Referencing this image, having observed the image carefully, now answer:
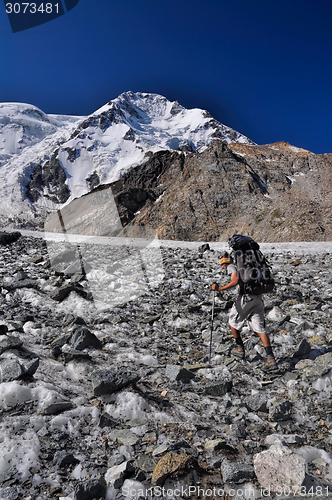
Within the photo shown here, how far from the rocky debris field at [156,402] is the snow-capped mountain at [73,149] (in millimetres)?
132582

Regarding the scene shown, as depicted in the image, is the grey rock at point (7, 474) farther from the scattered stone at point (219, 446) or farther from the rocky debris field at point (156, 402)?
the scattered stone at point (219, 446)

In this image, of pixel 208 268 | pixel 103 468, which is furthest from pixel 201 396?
pixel 208 268

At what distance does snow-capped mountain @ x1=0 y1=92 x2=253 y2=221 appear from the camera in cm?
14175

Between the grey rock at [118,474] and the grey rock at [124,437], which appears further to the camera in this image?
the grey rock at [124,437]

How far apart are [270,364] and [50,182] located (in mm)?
159801

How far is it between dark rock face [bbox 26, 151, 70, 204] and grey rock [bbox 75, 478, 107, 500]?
153 meters

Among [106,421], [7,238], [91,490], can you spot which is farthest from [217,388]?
[7,238]

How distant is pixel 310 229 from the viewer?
137 ft

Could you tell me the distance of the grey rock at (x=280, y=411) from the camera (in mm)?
3463

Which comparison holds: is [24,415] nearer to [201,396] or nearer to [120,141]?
[201,396]

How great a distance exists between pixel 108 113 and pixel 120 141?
4834 cm

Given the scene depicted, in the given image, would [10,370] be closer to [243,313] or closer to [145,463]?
[145,463]

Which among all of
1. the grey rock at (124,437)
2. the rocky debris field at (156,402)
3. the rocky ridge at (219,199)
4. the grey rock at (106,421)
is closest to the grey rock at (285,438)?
the rocky debris field at (156,402)

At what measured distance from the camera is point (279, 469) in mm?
2480
